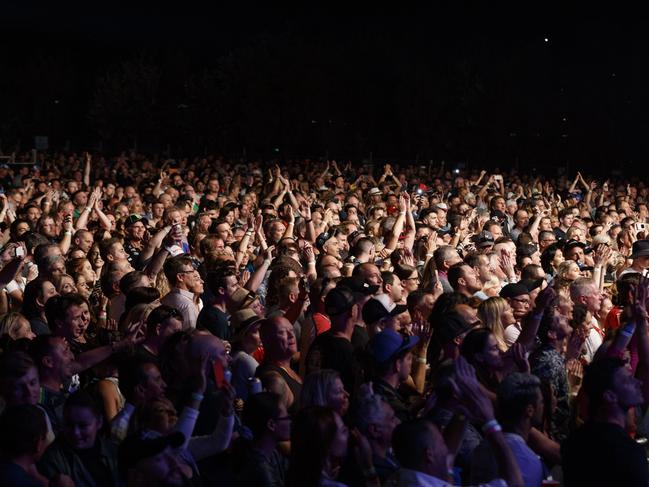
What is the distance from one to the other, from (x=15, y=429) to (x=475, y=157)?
3580 cm

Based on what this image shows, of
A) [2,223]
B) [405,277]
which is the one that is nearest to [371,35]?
[2,223]

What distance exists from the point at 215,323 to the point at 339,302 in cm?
104

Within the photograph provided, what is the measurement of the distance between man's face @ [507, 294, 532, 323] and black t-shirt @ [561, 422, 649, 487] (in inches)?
127

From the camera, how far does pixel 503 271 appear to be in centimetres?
1054

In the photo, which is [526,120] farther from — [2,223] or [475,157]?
[2,223]

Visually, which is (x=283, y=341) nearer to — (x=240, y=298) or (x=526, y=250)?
(x=240, y=298)

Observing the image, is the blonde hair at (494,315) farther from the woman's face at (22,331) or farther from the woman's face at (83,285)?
the woman's face at (83,285)

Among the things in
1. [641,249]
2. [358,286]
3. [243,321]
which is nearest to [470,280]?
[358,286]

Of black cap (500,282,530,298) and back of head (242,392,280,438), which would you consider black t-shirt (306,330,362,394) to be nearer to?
back of head (242,392,280,438)

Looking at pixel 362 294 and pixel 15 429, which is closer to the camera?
pixel 15 429

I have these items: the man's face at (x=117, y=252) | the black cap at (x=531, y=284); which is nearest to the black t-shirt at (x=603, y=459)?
the black cap at (x=531, y=284)

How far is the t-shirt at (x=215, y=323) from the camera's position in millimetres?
7262

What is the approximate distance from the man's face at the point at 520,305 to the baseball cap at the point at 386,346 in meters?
2.21

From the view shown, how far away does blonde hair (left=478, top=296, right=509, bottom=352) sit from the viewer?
709 centimetres
